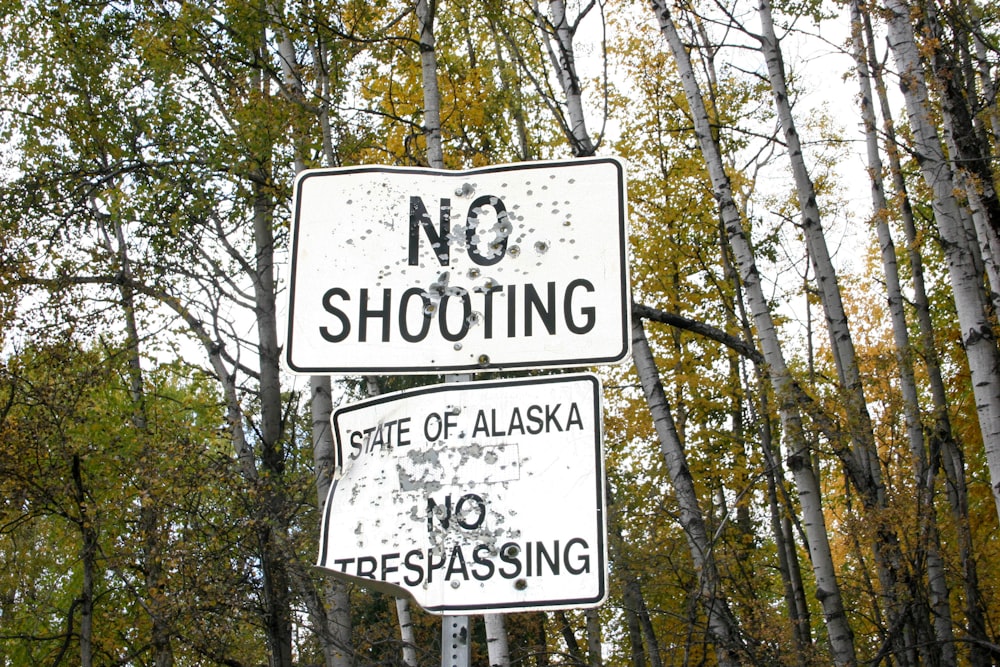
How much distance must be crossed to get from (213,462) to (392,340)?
9573 millimetres

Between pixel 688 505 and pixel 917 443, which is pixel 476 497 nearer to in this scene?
pixel 688 505

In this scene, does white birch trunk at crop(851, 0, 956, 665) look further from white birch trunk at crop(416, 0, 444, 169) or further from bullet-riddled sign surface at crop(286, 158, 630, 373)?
bullet-riddled sign surface at crop(286, 158, 630, 373)

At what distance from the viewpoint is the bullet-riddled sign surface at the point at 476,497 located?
196cm

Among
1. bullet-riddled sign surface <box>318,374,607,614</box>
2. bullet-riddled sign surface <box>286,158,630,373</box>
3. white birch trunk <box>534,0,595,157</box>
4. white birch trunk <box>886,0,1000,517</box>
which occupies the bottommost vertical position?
bullet-riddled sign surface <box>318,374,607,614</box>

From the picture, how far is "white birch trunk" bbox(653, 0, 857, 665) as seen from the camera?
9.47 metres

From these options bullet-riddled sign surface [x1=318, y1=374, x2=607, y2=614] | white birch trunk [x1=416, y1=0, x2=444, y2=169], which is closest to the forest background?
white birch trunk [x1=416, y1=0, x2=444, y2=169]

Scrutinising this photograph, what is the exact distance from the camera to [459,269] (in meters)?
2.23

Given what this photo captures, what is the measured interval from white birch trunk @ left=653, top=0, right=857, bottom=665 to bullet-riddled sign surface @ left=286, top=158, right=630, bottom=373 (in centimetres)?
768

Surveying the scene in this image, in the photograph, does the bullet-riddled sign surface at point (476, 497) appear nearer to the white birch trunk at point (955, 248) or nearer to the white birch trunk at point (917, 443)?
the white birch trunk at point (955, 248)

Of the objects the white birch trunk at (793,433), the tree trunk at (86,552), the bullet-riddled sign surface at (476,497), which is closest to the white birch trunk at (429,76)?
the white birch trunk at (793,433)

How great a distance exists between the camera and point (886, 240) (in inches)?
531

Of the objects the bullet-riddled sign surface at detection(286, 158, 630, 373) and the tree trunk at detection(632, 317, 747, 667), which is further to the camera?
the tree trunk at detection(632, 317, 747, 667)

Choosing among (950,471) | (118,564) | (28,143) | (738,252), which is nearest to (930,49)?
(738,252)

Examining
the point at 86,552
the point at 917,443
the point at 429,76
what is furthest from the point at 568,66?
the point at 86,552
